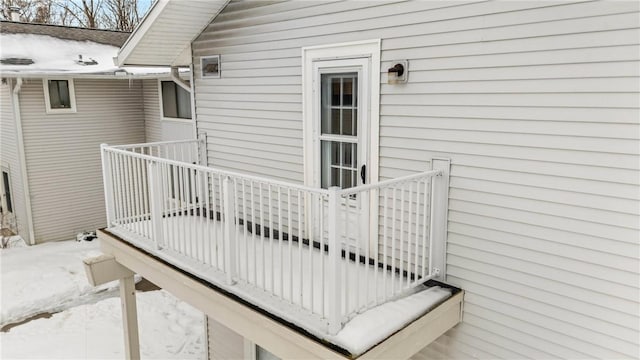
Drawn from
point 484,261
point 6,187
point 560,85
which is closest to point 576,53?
point 560,85

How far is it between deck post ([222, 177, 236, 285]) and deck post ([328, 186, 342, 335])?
1.12 meters

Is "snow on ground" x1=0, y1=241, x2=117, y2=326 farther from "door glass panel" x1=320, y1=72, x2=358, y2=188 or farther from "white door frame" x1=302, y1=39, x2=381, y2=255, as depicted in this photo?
"door glass panel" x1=320, y1=72, x2=358, y2=188

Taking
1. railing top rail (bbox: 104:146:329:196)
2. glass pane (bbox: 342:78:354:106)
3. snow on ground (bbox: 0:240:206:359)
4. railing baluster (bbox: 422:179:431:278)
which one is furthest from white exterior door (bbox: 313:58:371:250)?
snow on ground (bbox: 0:240:206:359)

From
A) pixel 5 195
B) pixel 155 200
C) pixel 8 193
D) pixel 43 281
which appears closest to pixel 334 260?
pixel 155 200

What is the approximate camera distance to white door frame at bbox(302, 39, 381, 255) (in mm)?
4047

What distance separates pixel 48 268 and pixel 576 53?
10785mm

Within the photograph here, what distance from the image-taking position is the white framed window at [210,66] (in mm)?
5805

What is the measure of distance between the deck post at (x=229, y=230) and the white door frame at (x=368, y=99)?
1134 millimetres

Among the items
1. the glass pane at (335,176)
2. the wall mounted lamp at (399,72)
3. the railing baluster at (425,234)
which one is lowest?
the railing baluster at (425,234)

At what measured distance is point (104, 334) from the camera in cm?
779

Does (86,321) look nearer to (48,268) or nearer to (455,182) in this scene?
(48,268)

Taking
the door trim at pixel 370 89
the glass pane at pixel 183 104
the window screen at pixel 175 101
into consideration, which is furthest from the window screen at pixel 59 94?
the door trim at pixel 370 89

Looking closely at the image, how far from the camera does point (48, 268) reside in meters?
10.2

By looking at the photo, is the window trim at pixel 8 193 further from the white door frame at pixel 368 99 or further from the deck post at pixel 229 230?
the deck post at pixel 229 230
